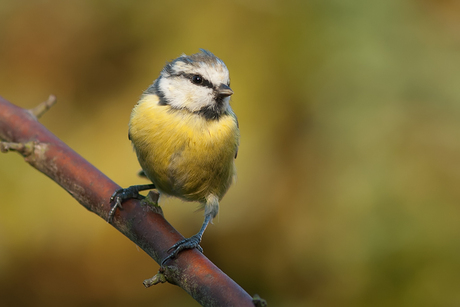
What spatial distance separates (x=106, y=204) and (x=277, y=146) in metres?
1.27

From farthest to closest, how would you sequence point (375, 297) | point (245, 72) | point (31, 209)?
1. point (245, 72)
2. point (31, 209)
3. point (375, 297)

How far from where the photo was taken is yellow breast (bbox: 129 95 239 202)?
5.56 ft

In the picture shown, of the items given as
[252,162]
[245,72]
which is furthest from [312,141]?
[245,72]

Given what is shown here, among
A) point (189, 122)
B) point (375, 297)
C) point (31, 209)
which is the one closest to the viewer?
point (189, 122)

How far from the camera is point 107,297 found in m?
2.47

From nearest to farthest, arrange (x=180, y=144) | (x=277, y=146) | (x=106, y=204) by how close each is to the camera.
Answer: (x=106, y=204) < (x=180, y=144) < (x=277, y=146)

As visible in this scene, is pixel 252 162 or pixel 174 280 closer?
pixel 174 280

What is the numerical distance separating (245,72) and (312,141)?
527 millimetres

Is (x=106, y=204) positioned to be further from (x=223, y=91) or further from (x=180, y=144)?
(x=223, y=91)

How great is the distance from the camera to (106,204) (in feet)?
4.78

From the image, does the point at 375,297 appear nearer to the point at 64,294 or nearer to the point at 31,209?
the point at 64,294

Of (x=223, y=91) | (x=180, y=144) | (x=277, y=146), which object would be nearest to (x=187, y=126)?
(x=180, y=144)

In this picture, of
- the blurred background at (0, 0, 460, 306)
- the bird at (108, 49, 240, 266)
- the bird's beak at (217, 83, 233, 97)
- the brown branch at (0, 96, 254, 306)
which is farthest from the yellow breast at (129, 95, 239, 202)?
the blurred background at (0, 0, 460, 306)

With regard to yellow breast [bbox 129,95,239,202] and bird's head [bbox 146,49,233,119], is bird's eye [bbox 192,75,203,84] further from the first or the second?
yellow breast [bbox 129,95,239,202]
